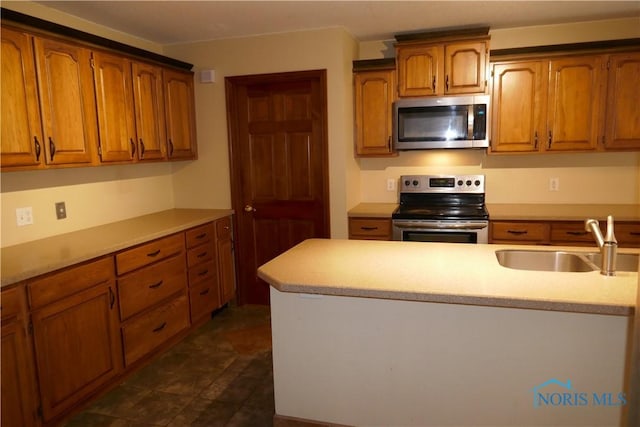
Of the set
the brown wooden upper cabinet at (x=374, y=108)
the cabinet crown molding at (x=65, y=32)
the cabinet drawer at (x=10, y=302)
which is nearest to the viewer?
the cabinet drawer at (x=10, y=302)

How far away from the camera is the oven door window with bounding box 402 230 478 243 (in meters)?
3.54

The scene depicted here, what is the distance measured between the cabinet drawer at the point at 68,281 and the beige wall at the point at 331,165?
2.35 ft

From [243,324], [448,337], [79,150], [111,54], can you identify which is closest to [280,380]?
[448,337]

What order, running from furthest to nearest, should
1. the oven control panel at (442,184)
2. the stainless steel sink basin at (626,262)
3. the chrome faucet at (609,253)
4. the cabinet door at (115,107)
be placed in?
the oven control panel at (442,184) → the cabinet door at (115,107) → the stainless steel sink basin at (626,262) → the chrome faucet at (609,253)

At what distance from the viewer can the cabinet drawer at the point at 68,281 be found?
2.21 m

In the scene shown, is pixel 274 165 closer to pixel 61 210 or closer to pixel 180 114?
pixel 180 114

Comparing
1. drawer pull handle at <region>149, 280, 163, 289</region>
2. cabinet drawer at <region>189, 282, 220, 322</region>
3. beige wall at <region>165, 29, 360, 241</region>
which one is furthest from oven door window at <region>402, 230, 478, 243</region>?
drawer pull handle at <region>149, 280, 163, 289</region>

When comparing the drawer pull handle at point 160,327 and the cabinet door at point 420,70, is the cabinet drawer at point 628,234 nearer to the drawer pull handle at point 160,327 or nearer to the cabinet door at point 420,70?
the cabinet door at point 420,70

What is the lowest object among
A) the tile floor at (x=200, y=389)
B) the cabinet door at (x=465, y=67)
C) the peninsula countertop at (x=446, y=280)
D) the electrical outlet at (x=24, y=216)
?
the tile floor at (x=200, y=389)

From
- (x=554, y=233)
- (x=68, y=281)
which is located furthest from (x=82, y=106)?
(x=554, y=233)

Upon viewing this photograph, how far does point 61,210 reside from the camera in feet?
9.97

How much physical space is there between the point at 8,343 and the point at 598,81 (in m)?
4.13

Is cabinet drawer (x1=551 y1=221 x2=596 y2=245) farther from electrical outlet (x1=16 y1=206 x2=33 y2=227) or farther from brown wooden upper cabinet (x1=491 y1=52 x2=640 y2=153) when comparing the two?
electrical outlet (x1=16 y1=206 x2=33 y2=227)

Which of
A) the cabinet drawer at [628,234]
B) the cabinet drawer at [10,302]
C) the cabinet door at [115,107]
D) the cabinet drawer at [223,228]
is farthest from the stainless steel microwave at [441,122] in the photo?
the cabinet drawer at [10,302]
